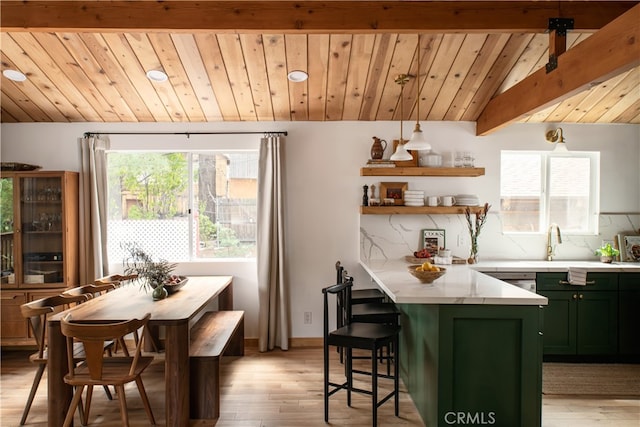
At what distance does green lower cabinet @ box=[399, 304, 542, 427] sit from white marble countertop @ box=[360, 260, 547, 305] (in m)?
0.07

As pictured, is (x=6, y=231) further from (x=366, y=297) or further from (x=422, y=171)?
(x=422, y=171)

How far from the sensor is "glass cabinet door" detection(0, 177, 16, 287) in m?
3.92

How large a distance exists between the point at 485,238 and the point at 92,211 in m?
4.13

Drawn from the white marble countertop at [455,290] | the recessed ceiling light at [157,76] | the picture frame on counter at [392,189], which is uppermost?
the recessed ceiling light at [157,76]

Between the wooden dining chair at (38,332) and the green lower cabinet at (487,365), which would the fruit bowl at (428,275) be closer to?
the green lower cabinet at (487,365)

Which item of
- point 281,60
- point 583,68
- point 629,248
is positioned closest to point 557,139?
point 629,248

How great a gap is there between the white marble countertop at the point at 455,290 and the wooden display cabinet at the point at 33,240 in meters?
3.05

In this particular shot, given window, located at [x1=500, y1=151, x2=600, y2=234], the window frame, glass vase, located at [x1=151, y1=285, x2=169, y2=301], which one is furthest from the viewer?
window, located at [x1=500, y1=151, x2=600, y2=234]

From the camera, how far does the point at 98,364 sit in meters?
2.32

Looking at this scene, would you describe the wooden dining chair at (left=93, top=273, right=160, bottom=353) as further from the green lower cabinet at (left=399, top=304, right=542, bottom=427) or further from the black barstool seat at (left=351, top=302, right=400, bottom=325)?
the green lower cabinet at (left=399, top=304, right=542, bottom=427)

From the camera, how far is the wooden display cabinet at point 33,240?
389 centimetres

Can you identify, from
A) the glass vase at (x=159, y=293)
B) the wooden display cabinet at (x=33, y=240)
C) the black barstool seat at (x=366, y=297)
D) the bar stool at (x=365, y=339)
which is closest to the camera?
the bar stool at (x=365, y=339)

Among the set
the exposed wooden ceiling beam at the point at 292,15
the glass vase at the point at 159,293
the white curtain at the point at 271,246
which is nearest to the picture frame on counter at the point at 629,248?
the exposed wooden ceiling beam at the point at 292,15

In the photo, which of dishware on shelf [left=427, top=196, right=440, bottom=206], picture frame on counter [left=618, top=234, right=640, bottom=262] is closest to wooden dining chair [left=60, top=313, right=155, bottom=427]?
dishware on shelf [left=427, top=196, right=440, bottom=206]
